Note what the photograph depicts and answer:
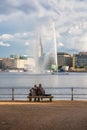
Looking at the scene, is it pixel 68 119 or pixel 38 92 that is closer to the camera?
pixel 68 119

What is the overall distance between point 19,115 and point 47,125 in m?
3.80

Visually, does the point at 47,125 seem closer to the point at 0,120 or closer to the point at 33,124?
the point at 33,124

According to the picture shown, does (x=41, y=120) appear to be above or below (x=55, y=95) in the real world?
above

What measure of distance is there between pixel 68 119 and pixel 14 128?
3.54 meters

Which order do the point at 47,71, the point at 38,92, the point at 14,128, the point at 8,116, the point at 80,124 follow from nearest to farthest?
1. the point at 14,128
2. the point at 80,124
3. the point at 8,116
4. the point at 38,92
5. the point at 47,71

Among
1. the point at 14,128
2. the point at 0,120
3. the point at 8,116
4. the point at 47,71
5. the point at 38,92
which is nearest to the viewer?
the point at 14,128

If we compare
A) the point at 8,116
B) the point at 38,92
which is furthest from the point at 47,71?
the point at 8,116

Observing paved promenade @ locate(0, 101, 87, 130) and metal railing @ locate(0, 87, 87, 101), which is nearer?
paved promenade @ locate(0, 101, 87, 130)

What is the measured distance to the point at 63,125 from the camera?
16.8m

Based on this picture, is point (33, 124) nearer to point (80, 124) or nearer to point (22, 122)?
point (22, 122)

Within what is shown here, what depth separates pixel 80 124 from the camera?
17.2 m

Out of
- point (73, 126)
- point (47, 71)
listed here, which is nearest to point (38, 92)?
point (73, 126)

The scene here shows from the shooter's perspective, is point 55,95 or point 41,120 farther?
point 55,95

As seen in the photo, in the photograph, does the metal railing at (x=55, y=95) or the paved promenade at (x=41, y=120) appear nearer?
the paved promenade at (x=41, y=120)
